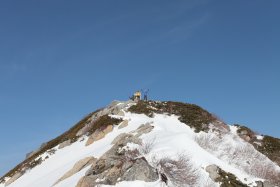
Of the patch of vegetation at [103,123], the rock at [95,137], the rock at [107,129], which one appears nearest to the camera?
the rock at [95,137]

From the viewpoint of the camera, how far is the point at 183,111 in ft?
163

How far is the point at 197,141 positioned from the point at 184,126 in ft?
26.3

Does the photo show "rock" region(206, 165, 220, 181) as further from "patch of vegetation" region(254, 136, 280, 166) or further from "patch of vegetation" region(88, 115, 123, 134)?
"patch of vegetation" region(88, 115, 123, 134)

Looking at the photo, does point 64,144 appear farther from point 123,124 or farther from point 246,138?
point 246,138

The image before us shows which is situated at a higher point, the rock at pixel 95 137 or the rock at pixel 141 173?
the rock at pixel 95 137

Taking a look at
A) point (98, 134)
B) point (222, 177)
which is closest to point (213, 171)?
point (222, 177)

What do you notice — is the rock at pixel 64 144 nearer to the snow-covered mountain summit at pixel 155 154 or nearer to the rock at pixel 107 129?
the snow-covered mountain summit at pixel 155 154

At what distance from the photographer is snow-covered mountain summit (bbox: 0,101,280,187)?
28.0 meters

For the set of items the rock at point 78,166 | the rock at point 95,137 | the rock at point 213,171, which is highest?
the rock at point 95,137

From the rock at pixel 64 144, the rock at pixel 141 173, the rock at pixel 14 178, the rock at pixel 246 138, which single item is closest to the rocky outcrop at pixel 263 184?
the rock at pixel 141 173

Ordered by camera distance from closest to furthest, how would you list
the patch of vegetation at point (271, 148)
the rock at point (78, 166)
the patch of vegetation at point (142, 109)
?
the rock at point (78, 166), the patch of vegetation at point (271, 148), the patch of vegetation at point (142, 109)

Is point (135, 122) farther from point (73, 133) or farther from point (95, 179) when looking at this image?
point (95, 179)

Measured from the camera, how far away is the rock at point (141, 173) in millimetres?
27031

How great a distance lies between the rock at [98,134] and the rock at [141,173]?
16.1 m
